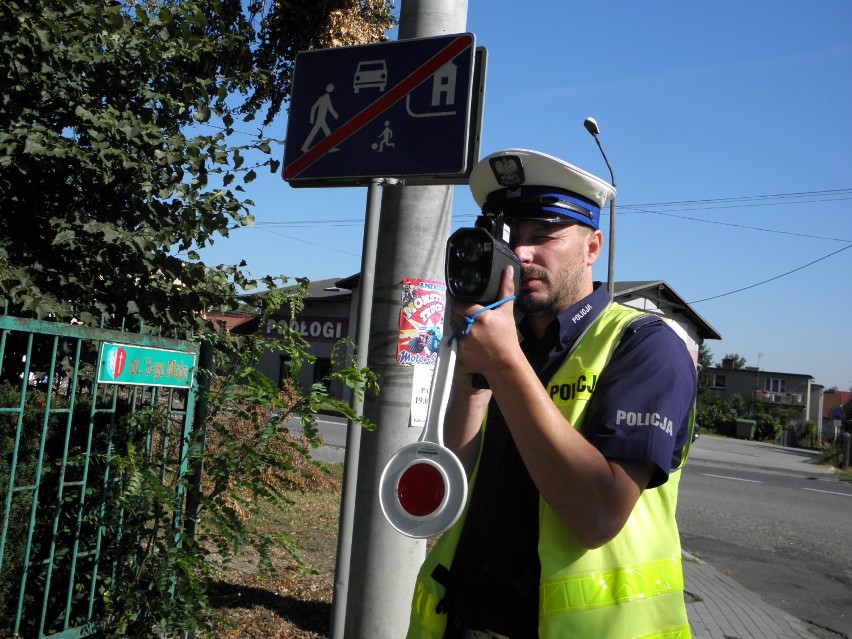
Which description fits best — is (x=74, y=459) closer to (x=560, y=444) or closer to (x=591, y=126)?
(x=560, y=444)

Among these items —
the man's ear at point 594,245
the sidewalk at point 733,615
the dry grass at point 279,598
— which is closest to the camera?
the man's ear at point 594,245

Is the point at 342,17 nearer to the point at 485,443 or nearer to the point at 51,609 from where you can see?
the point at 51,609

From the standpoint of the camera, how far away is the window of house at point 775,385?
271 feet

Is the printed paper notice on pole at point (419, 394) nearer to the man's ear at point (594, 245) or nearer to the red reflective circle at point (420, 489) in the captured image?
the man's ear at point (594, 245)

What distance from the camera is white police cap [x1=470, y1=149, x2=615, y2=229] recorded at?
70.9 inches

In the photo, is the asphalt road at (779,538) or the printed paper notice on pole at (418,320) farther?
the asphalt road at (779,538)

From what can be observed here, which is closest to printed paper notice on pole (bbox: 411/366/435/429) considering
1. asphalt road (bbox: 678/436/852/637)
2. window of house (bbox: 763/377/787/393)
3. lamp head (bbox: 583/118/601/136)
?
asphalt road (bbox: 678/436/852/637)

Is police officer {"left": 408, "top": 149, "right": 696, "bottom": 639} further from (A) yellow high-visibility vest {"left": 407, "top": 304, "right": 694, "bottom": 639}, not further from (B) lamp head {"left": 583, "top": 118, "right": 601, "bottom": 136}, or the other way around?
(B) lamp head {"left": 583, "top": 118, "right": 601, "bottom": 136}

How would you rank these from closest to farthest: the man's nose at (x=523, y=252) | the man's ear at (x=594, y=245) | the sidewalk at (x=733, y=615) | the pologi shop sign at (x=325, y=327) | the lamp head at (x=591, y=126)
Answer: the man's nose at (x=523, y=252) → the man's ear at (x=594, y=245) → the sidewalk at (x=733, y=615) → the lamp head at (x=591, y=126) → the pologi shop sign at (x=325, y=327)

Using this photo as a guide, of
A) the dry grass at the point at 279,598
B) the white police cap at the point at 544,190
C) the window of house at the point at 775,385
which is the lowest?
the dry grass at the point at 279,598

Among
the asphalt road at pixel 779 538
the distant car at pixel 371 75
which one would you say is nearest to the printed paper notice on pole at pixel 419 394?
the distant car at pixel 371 75

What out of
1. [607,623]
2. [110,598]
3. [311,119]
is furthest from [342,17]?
[607,623]

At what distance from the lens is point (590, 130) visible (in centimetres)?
2066

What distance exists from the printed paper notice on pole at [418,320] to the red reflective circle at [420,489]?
7.70 feet
